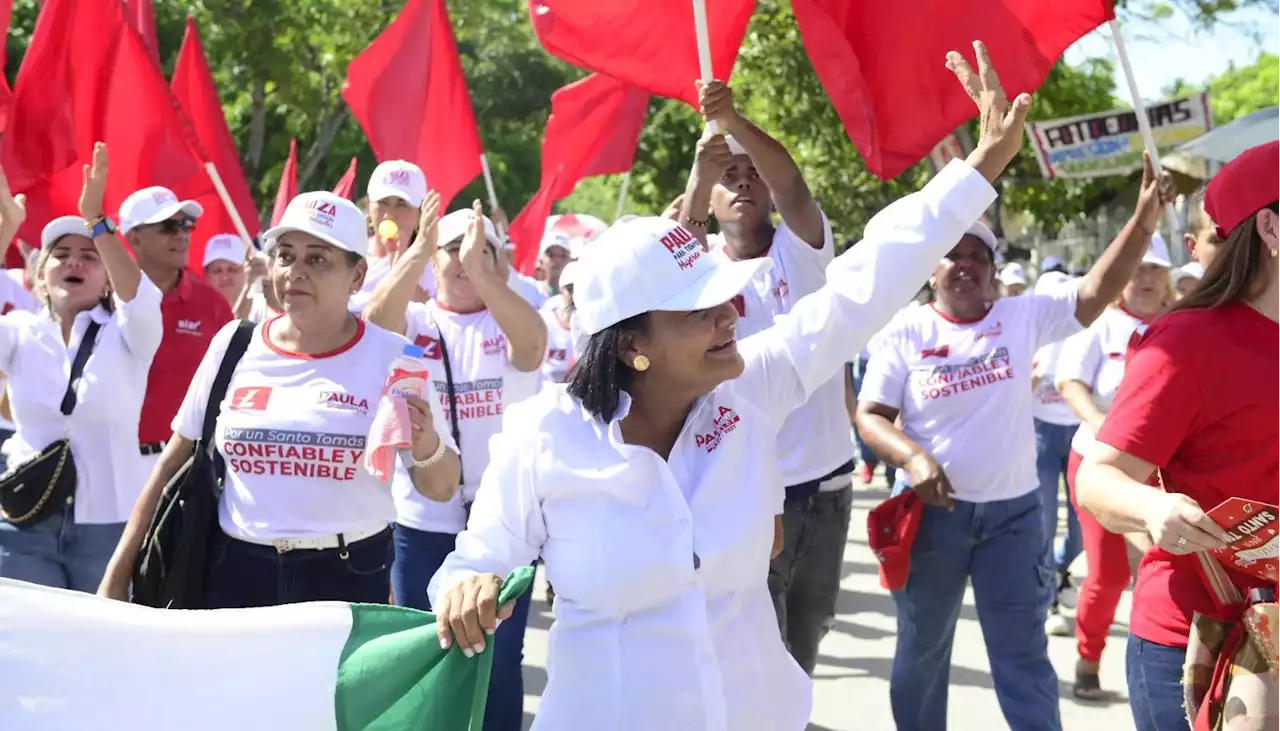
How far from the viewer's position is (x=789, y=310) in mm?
4848

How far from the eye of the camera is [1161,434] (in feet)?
10.4

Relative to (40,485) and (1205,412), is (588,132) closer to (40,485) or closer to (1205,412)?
(40,485)

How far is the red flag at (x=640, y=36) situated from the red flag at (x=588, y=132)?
11.3 ft

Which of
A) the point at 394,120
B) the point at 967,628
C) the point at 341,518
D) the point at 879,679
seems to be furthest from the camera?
the point at 394,120

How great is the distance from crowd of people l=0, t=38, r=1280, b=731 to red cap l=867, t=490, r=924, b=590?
0.01 m

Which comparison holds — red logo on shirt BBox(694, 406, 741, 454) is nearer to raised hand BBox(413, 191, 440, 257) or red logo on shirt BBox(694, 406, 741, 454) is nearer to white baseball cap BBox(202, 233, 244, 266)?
raised hand BBox(413, 191, 440, 257)

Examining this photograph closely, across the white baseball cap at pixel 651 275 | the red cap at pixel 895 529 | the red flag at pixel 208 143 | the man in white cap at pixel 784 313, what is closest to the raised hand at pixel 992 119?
the white baseball cap at pixel 651 275

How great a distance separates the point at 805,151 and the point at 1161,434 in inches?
812

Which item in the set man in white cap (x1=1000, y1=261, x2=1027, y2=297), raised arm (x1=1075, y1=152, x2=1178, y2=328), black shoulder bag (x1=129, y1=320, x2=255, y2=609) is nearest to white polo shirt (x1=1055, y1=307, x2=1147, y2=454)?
raised arm (x1=1075, y1=152, x2=1178, y2=328)

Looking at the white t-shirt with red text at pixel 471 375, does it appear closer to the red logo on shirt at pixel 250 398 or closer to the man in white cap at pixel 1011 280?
the red logo on shirt at pixel 250 398

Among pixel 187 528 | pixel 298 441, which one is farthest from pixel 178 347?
pixel 298 441

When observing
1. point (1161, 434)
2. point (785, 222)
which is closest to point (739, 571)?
point (1161, 434)

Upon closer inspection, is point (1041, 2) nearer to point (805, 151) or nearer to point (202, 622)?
point (202, 622)

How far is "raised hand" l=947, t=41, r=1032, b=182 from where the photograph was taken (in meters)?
3.27
